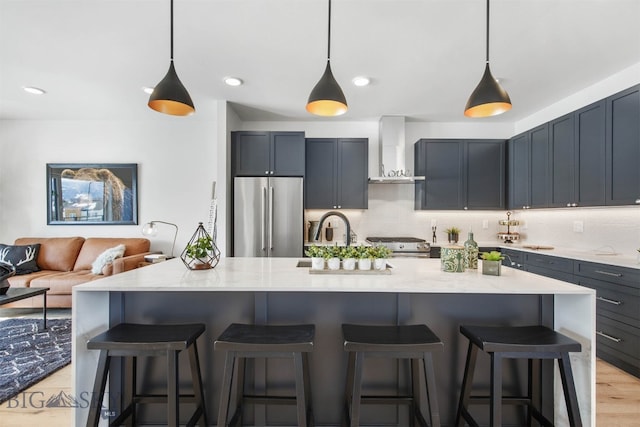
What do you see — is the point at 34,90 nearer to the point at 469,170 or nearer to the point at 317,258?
the point at 317,258

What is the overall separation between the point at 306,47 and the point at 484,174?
10.4ft

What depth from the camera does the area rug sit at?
222 centimetres

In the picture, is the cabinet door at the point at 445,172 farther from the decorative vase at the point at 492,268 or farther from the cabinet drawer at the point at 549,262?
the decorative vase at the point at 492,268

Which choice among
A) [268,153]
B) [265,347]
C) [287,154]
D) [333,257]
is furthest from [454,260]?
[268,153]

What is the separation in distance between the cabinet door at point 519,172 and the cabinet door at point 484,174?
115 mm

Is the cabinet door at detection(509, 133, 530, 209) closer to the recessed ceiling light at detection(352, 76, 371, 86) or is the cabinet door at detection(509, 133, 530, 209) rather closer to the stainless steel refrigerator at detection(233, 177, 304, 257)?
the recessed ceiling light at detection(352, 76, 371, 86)

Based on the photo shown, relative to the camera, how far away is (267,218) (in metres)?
3.81

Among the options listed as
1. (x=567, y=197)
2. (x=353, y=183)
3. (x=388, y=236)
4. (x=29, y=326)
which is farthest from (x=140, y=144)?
(x=567, y=197)

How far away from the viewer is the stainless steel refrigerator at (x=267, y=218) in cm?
380

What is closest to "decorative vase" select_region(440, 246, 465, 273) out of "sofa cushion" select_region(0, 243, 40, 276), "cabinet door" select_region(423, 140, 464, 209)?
"cabinet door" select_region(423, 140, 464, 209)

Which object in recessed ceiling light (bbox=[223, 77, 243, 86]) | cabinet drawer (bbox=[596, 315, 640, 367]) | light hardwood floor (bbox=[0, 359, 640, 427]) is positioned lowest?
light hardwood floor (bbox=[0, 359, 640, 427])

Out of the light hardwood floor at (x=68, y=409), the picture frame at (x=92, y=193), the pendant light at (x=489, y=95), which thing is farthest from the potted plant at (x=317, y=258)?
the picture frame at (x=92, y=193)

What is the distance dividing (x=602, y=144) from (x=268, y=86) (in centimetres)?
338

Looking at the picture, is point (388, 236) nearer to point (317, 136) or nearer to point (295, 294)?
point (317, 136)
